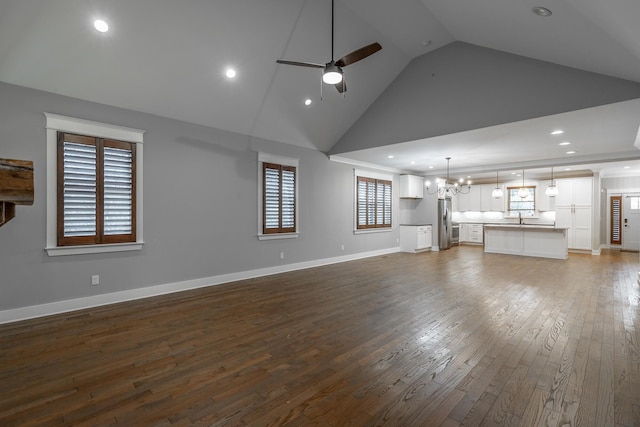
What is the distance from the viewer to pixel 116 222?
4305 mm

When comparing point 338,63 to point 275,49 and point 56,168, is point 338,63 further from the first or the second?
point 56,168

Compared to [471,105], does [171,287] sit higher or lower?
lower

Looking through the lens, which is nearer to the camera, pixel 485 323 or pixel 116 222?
pixel 485 323

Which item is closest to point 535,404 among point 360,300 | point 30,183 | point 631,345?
point 631,345

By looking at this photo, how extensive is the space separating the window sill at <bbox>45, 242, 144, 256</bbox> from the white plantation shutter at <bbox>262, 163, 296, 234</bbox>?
2.35 meters

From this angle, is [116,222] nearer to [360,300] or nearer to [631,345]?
[360,300]

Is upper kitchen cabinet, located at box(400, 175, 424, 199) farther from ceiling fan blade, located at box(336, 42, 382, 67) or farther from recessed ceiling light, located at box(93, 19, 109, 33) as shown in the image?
recessed ceiling light, located at box(93, 19, 109, 33)

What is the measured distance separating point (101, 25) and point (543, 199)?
12.8 metres

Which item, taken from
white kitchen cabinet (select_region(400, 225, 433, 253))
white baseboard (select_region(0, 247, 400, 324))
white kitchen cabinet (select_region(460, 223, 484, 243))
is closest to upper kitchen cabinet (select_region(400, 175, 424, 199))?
white kitchen cabinet (select_region(400, 225, 433, 253))

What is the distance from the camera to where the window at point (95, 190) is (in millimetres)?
3893

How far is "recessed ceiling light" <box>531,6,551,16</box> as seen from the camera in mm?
3023

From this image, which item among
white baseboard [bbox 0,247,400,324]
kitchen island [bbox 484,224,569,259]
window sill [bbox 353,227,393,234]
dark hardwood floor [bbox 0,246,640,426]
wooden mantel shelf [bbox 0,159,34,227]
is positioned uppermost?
wooden mantel shelf [bbox 0,159,34,227]

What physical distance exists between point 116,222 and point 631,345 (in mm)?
6349

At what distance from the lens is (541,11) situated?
3070 mm
